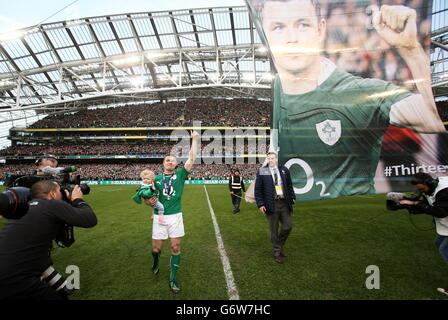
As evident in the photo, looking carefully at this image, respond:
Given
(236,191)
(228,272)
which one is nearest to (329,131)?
(236,191)

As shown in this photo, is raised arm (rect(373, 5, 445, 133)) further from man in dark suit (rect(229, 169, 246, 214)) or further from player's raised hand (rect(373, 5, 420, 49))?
man in dark suit (rect(229, 169, 246, 214))

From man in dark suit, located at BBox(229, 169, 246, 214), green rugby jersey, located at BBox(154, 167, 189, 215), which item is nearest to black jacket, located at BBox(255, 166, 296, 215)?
green rugby jersey, located at BBox(154, 167, 189, 215)

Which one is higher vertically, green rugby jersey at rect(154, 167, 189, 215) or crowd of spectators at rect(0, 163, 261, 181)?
Result: green rugby jersey at rect(154, 167, 189, 215)

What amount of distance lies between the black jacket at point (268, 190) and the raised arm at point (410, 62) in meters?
5.56

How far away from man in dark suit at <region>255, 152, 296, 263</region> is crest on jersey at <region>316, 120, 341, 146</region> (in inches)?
160

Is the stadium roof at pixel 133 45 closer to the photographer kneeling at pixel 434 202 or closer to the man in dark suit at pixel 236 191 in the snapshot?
the man in dark suit at pixel 236 191

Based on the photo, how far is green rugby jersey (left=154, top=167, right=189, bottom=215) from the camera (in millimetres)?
4277

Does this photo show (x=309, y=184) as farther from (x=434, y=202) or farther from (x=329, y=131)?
(x=434, y=202)

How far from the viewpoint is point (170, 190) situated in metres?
4.30

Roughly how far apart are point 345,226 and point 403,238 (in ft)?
5.29

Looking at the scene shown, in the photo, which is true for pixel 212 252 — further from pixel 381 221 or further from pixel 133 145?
pixel 133 145

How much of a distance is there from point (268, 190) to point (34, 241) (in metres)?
3.83

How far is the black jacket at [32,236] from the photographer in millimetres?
2271
